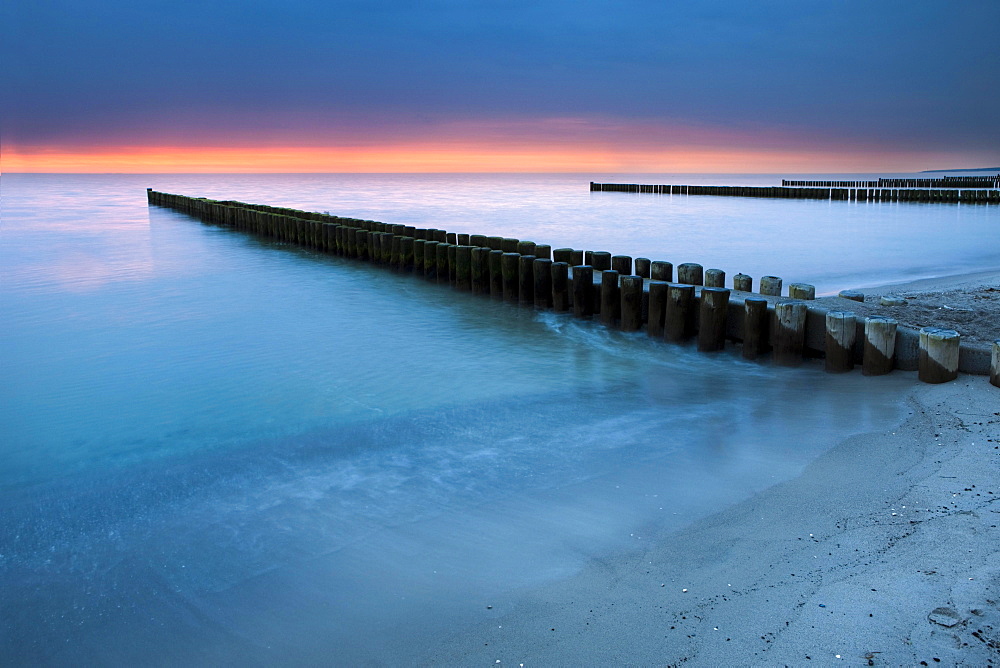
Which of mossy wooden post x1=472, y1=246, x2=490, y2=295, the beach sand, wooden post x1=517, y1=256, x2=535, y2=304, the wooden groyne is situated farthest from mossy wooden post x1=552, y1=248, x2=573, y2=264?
the beach sand

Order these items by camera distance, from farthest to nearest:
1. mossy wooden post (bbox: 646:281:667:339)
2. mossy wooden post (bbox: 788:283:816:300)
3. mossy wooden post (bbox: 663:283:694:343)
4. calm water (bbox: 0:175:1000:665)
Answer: mossy wooden post (bbox: 788:283:816:300) → mossy wooden post (bbox: 646:281:667:339) → mossy wooden post (bbox: 663:283:694:343) → calm water (bbox: 0:175:1000:665)

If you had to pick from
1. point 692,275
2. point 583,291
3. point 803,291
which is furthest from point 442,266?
point 803,291

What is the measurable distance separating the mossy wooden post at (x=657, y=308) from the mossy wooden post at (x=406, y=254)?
6.82 m

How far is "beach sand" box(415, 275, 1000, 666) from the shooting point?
2732 millimetres

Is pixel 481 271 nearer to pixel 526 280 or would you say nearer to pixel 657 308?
pixel 526 280

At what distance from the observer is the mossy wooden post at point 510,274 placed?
1043 centimetres

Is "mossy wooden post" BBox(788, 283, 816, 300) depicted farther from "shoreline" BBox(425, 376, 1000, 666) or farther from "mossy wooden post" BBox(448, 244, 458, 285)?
"mossy wooden post" BBox(448, 244, 458, 285)

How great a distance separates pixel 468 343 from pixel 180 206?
1196 inches

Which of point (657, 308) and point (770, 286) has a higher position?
point (770, 286)

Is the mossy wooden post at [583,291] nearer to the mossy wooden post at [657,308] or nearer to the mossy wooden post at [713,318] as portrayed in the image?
the mossy wooden post at [657,308]

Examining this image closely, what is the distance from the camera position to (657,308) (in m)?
8.03

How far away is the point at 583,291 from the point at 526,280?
132 cm

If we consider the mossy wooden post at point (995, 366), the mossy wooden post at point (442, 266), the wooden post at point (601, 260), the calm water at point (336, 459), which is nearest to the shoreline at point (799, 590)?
the calm water at point (336, 459)

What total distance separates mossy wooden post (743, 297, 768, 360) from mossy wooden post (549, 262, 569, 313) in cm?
298
